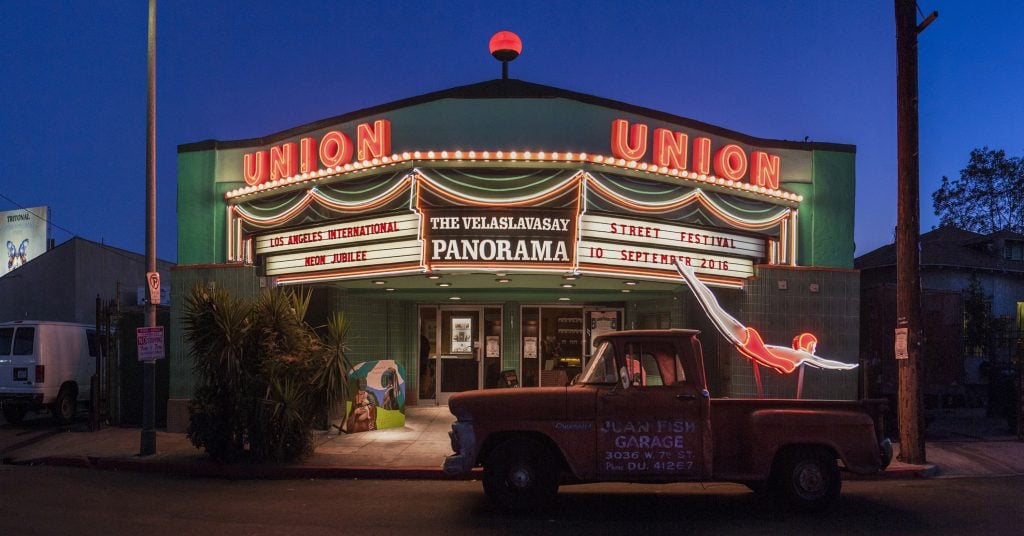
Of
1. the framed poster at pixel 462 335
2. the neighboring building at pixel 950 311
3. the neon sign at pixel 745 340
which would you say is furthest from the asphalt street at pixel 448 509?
the framed poster at pixel 462 335

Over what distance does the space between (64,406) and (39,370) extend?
3.54ft

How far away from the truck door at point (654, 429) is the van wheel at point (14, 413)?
14832 millimetres

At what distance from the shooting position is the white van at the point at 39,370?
1744 cm

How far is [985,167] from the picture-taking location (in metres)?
40.0

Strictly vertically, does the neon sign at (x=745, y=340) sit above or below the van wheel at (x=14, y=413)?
above

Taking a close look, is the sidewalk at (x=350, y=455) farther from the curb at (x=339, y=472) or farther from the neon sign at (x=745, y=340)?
the neon sign at (x=745, y=340)

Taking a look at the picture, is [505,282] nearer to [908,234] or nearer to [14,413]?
[908,234]

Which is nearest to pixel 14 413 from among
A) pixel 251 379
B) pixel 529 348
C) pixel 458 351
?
pixel 251 379

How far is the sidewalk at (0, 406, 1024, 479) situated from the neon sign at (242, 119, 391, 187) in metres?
5.03

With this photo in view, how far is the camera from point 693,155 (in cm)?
1533

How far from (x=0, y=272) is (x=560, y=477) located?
179 ft

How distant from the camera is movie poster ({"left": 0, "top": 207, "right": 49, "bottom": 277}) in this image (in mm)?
48250

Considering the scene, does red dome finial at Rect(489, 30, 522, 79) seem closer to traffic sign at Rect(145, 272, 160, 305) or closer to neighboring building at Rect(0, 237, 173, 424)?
traffic sign at Rect(145, 272, 160, 305)

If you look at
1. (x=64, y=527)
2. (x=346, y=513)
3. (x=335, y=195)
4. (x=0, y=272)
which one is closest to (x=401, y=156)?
(x=335, y=195)
